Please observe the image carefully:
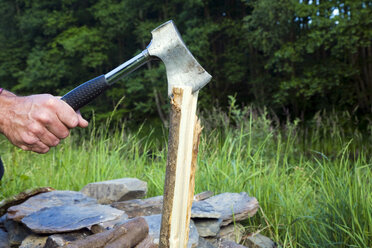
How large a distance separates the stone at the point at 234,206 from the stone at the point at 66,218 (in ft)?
2.17

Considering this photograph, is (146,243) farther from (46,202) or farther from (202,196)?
(46,202)

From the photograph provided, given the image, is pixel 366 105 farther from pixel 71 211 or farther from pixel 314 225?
pixel 71 211

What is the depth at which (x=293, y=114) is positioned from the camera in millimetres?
12570

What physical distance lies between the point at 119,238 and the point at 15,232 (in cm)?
93

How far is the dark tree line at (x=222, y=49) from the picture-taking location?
10.3 meters

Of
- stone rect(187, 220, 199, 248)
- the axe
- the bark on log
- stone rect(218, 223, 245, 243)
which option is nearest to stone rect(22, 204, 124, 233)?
the bark on log

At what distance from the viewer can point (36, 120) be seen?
→ 1.50m

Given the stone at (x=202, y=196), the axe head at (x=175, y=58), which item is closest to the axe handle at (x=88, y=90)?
the axe head at (x=175, y=58)

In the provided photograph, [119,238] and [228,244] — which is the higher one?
[119,238]

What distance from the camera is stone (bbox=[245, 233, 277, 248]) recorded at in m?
2.26

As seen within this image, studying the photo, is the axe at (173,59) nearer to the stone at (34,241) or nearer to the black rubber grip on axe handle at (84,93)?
the black rubber grip on axe handle at (84,93)

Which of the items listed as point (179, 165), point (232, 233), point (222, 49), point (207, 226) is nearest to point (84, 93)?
point (179, 165)

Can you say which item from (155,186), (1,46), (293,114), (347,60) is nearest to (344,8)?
(347,60)

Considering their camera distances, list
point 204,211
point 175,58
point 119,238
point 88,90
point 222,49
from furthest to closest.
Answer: point 222,49 → point 204,211 → point 119,238 → point 88,90 → point 175,58
